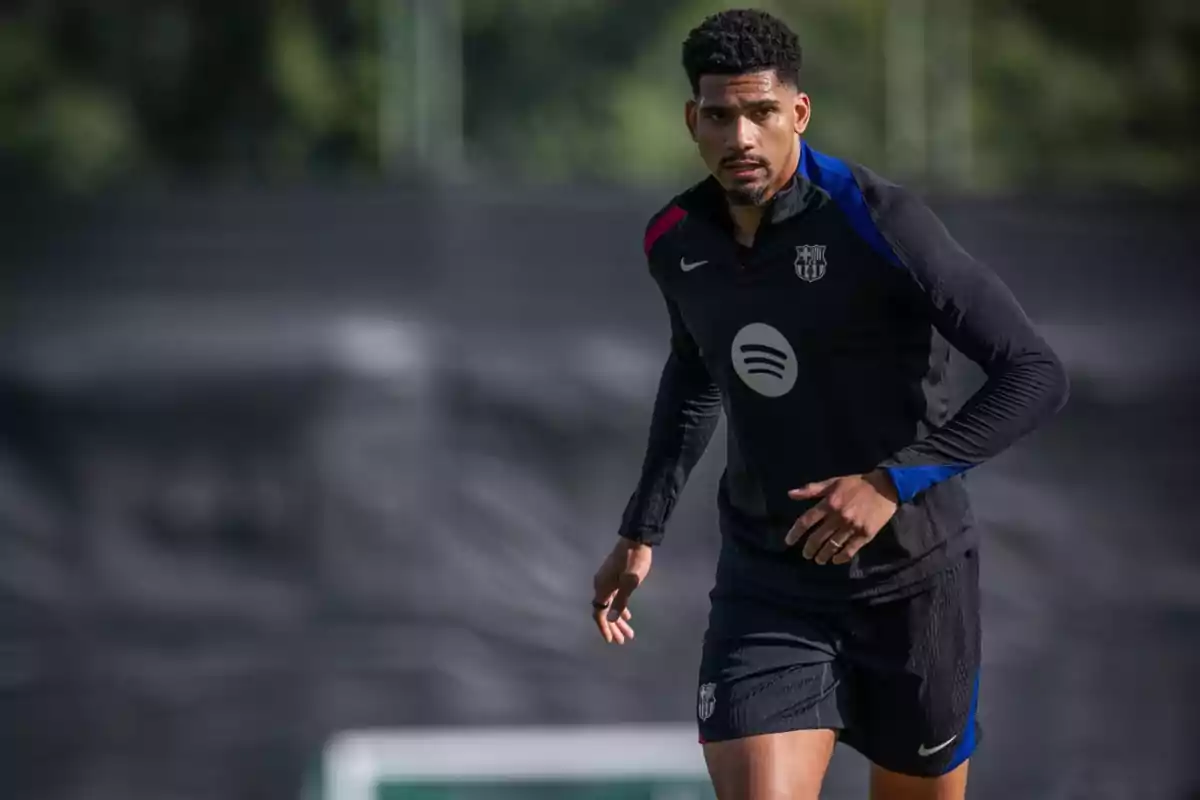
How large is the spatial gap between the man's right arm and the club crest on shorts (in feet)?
1.33

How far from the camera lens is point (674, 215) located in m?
3.58

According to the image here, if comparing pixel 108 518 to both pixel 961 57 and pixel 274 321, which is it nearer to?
pixel 274 321

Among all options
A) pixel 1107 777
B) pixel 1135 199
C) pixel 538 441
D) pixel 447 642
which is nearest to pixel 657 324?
pixel 538 441

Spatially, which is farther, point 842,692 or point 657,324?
point 657,324

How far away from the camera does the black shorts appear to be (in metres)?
3.45

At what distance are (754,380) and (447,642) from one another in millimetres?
2416

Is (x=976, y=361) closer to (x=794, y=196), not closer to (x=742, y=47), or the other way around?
(x=794, y=196)

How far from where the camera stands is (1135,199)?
5.83 meters

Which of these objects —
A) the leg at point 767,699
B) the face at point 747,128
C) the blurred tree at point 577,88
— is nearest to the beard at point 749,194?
the face at point 747,128

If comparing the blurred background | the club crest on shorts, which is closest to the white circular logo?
the club crest on shorts

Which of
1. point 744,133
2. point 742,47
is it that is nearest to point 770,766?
point 744,133

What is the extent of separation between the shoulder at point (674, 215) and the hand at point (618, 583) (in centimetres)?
61

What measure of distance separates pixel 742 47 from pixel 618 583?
1.13m

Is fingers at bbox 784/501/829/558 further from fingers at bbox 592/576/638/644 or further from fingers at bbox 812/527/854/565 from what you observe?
fingers at bbox 592/576/638/644
